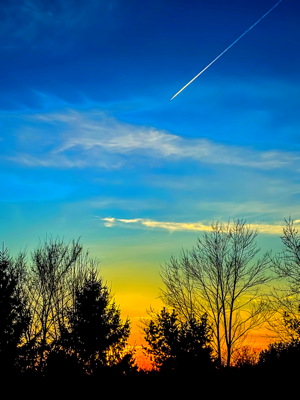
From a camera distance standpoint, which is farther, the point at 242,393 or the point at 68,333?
the point at 68,333

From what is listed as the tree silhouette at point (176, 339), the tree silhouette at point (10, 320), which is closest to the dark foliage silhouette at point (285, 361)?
the tree silhouette at point (176, 339)

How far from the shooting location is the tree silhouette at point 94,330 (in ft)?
101

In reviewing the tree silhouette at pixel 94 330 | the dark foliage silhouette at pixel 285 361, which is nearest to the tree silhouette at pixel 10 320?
the tree silhouette at pixel 94 330

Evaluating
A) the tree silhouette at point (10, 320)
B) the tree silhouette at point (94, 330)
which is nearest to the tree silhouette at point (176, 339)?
the tree silhouette at point (94, 330)

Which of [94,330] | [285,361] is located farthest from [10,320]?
[285,361]

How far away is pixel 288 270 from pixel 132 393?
63.7 ft

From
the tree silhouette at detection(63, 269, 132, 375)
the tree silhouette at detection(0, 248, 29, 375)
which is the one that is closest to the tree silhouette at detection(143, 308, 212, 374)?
the tree silhouette at detection(63, 269, 132, 375)

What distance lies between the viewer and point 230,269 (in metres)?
36.2

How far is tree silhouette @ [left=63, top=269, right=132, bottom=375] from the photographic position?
30.8 m

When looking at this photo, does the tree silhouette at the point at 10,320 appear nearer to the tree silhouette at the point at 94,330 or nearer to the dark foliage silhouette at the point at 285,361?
the tree silhouette at the point at 94,330

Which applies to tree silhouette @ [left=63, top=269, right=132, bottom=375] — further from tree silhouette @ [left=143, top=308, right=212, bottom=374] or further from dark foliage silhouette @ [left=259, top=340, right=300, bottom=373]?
dark foliage silhouette @ [left=259, top=340, right=300, bottom=373]

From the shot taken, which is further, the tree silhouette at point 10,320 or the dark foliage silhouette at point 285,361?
the tree silhouette at point 10,320

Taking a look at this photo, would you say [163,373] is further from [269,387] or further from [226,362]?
[226,362]

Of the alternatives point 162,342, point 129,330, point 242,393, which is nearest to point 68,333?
point 129,330
